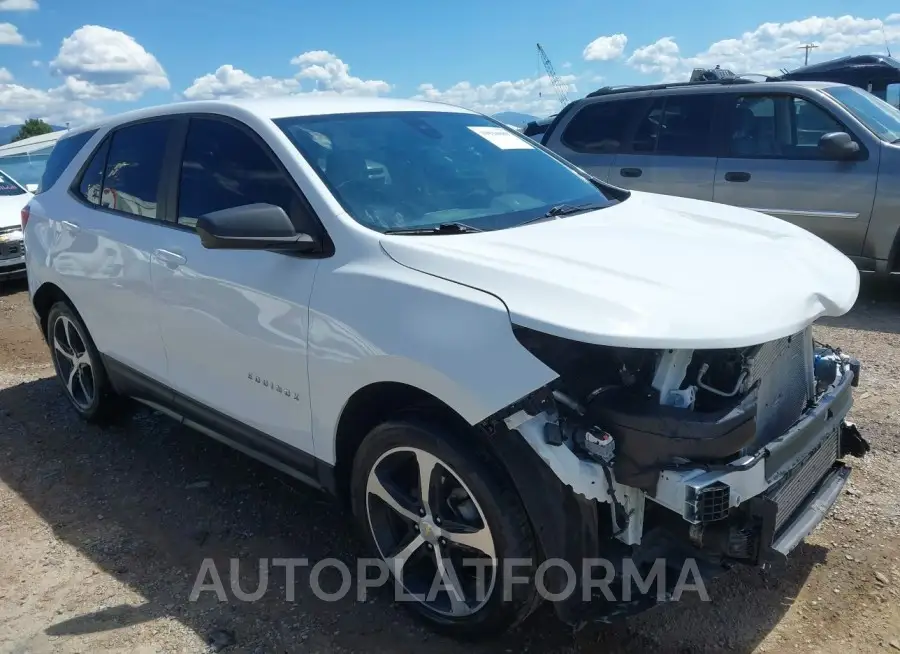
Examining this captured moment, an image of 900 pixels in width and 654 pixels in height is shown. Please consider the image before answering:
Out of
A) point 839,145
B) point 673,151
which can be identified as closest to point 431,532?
point 839,145

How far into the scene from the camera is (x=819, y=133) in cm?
693

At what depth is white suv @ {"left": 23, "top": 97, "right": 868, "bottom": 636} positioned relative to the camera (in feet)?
7.54

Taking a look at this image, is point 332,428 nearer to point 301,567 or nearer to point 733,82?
point 301,567

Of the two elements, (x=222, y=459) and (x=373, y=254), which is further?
(x=222, y=459)

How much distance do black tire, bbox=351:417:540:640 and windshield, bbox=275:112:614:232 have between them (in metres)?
0.78

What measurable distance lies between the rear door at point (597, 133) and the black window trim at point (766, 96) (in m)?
0.84

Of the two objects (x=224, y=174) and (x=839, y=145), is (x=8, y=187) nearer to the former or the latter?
(x=224, y=174)

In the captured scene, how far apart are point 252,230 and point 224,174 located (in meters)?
0.79

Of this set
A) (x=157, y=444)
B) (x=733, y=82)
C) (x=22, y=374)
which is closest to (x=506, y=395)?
(x=157, y=444)

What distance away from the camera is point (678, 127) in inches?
301

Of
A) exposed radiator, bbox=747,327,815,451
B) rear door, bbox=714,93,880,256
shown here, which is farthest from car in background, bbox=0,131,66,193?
exposed radiator, bbox=747,327,815,451

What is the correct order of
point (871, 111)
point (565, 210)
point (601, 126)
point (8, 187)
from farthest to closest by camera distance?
point (8, 187), point (601, 126), point (871, 111), point (565, 210)

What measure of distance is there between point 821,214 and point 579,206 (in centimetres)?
429

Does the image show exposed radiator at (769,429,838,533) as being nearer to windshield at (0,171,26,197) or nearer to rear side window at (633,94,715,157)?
rear side window at (633,94,715,157)
